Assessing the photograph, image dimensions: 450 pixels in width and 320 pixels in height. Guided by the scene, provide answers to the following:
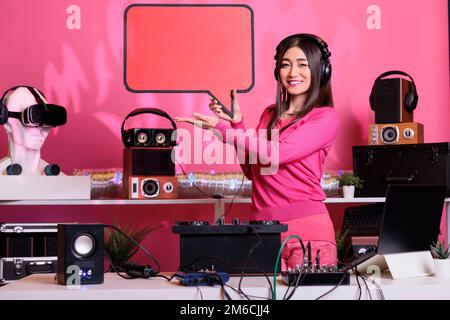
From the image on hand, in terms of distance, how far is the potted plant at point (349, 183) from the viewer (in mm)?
3465

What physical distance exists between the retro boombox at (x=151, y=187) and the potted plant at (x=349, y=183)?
88 centimetres

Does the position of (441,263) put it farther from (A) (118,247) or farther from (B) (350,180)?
(A) (118,247)

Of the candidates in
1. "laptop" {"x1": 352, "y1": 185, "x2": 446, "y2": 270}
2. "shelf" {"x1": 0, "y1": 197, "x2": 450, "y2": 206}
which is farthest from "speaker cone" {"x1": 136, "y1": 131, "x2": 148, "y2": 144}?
"laptop" {"x1": 352, "y1": 185, "x2": 446, "y2": 270}

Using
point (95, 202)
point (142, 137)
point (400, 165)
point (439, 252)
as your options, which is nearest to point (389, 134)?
point (400, 165)

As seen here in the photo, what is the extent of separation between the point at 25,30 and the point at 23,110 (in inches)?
33.7

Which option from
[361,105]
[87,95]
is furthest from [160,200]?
[361,105]

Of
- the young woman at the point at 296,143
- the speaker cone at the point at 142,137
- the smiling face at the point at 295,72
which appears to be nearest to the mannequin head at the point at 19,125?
the speaker cone at the point at 142,137

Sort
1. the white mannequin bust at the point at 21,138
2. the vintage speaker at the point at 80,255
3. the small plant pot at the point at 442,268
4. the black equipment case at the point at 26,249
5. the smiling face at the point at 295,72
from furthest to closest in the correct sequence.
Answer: the white mannequin bust at the point at 21,138 → the black equipment case at the point at 26,249 → the smiling face at the point at 295,72 → the small plant pot at the point at 442,268 → the vintage speaker at the point at 80,255

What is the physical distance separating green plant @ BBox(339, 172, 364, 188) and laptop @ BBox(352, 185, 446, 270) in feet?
5.07

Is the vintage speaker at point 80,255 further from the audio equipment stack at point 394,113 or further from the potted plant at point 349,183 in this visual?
the audio equipment stack at point 394,113

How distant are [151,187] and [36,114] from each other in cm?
67
